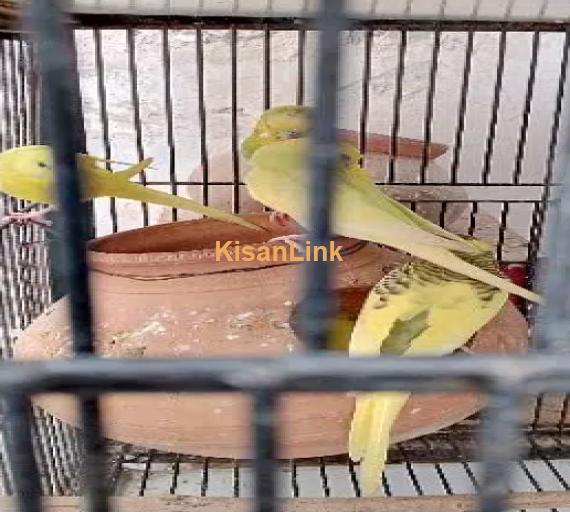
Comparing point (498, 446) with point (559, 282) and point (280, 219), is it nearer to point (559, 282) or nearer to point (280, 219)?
point (559, 282)

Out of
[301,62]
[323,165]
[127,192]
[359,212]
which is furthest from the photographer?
[301,62]

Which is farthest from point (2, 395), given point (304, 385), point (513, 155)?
point (513, 155)

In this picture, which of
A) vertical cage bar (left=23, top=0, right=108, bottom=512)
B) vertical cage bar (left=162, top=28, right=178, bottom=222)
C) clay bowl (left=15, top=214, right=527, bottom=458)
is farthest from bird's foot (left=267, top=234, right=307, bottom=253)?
vertical cage bar (left=23, top=0, right=108, bottom=512)

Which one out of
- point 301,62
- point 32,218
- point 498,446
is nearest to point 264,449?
point 498,446

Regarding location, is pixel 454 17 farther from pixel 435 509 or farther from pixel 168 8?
pixel 435 509

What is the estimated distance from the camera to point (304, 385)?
13 cm

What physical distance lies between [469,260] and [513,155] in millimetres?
679

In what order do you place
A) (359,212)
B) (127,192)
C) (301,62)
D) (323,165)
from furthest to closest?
(301,62), (127,192), (359,212), (323,165)

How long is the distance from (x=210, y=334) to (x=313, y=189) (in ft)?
1.08

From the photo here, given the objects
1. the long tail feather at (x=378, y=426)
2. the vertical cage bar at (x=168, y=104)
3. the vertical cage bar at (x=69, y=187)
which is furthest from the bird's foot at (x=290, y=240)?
the vertical cage bar at (x=69, y=187)

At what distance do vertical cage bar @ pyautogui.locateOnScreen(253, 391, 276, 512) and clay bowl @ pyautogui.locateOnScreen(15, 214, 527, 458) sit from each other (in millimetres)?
263

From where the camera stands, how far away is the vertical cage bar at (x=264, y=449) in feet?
0.45

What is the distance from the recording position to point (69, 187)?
149 millimetres

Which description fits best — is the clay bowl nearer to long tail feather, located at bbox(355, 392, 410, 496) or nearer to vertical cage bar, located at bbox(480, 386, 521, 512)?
long tail feather, located at bbox(355, 392, 410, 496)
